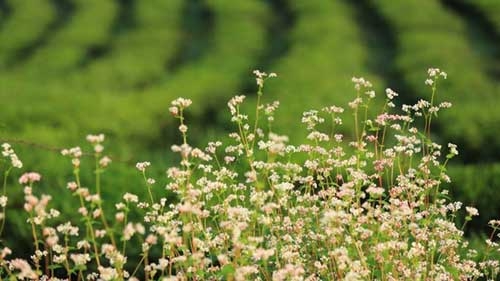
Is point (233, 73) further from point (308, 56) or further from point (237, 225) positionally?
point (237, 225)

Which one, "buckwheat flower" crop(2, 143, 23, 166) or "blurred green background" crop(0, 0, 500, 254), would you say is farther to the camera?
"blurred green background" crop(0, 0, 500, 254)

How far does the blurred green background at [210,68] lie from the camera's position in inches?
427

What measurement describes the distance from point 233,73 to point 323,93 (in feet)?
13.1

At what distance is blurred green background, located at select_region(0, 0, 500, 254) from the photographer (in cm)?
1085

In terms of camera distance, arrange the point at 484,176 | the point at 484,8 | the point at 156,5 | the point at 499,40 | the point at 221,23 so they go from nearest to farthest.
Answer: the point at 484,176 < the point at 499,40 < the point at 484,8 < the point at 221,23 < the point at 156,5

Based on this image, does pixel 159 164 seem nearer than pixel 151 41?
Yes

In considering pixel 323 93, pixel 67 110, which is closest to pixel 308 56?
pixel 323 93

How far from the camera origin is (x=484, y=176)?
29.3ft

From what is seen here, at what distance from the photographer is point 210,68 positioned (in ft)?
61.8

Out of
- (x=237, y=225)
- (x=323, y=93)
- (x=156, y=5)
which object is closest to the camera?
(x=237, y=225)

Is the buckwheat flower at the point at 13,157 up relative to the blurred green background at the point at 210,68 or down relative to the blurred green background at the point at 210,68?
up

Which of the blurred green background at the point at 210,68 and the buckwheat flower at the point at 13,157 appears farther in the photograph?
the blurred green background at the point at 210,68

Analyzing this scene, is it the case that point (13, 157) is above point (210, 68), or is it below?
above

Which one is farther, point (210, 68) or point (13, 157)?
point (210, 68)
